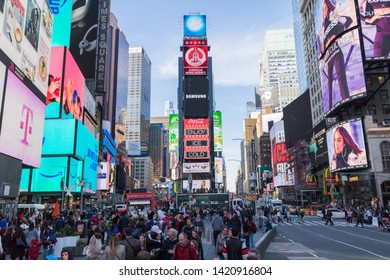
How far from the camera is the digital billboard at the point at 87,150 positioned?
65562mm

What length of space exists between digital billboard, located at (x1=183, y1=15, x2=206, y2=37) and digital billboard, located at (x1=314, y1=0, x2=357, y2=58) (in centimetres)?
4484

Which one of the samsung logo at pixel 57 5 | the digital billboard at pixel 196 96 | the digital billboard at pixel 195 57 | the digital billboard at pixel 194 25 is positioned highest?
the digital billboard at pixel 194 25

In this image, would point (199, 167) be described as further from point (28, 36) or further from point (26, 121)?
point (28, 36)

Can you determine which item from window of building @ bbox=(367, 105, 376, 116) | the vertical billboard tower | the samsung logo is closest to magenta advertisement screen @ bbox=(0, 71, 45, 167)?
the samsung logo

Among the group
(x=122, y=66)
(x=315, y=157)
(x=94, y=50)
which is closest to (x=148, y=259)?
(x=315, y=157)

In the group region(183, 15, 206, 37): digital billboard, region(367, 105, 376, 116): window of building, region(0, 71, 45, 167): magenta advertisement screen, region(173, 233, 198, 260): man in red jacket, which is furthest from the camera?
region(183, 15, 206, 37): digital billboard

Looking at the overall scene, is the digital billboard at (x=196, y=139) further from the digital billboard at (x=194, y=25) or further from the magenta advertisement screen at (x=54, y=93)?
the magenta advertisement screen at (x=54, y=93)

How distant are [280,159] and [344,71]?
69.1 metres

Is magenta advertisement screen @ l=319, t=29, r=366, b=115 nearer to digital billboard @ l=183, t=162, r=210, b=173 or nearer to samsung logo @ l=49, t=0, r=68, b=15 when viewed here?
digital billboard @ l=183, t=162, r=210, b=173

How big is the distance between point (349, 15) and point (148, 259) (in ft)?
219

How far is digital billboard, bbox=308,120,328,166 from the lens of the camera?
73.6 metres

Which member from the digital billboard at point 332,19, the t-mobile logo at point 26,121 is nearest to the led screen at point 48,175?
the t-mobile logo at point 26,121

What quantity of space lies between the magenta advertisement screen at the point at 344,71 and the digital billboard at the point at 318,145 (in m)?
9.34
